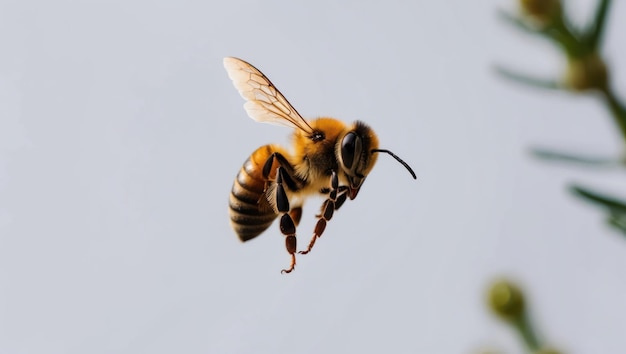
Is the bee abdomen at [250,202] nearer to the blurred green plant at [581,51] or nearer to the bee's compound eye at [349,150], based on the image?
the bee's compound eye at [349,150]

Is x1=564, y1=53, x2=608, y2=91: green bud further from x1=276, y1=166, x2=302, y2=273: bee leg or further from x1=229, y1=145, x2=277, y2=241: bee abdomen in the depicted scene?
x1=229, y1=145, x2=277, y2=241: bee abdomen

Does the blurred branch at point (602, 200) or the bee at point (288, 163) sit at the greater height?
the bee at point (288, 163)

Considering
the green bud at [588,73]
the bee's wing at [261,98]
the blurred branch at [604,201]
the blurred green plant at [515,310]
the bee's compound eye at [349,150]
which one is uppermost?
the bee's wing at [261,98]

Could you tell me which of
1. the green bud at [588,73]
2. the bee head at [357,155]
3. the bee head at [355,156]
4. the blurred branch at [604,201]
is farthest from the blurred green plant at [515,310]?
the bee head at [355,156]

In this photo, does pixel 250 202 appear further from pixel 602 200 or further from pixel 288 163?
pixel 602 200

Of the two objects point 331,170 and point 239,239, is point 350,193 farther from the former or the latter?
point 239,239

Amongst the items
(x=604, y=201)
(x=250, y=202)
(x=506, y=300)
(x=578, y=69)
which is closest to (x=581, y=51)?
(x=578, y=69)
